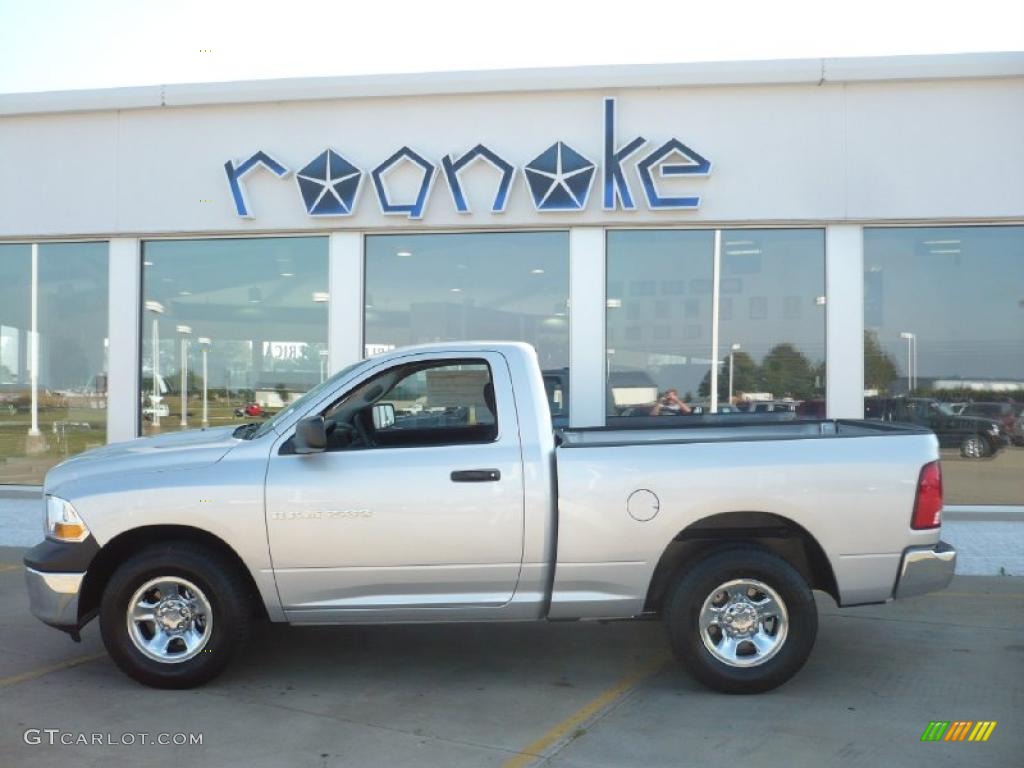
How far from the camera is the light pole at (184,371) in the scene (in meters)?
12.2

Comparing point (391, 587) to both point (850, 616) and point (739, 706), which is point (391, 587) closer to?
point (739, 706)

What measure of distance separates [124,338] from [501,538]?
815cm

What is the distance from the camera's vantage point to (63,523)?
5617mm

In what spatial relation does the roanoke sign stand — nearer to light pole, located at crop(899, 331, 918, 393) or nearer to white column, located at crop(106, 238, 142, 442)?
white column, located at crop(106, 238, 142, 442)

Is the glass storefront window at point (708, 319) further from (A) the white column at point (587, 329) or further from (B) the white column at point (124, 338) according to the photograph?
(B) the white column at point (124, 338)

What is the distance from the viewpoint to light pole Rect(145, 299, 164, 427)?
40.1ft

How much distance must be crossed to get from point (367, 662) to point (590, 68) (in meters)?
7.28

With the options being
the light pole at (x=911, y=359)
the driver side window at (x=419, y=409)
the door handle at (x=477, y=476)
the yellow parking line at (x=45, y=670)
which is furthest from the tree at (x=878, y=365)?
the yellow parking line at (x=45, y=670)

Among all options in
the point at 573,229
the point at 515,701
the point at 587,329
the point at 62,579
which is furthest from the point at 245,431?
the point at 573,229

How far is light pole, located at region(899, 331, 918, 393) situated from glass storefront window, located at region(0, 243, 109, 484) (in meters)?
9.46

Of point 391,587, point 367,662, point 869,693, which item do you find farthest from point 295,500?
point 869,693

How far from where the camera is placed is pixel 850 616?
7.56 metres

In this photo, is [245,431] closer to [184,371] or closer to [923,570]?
[923,570]

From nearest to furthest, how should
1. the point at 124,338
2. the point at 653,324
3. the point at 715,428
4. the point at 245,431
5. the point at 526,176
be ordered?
1. the point at 245,431
2. the point at 715,428
3. the point at 526,176
4. the point at 653,324
5. the point at 124,338
